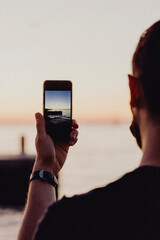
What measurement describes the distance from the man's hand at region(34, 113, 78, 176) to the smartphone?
0.17 m

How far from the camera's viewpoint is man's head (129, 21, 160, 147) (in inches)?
45.6

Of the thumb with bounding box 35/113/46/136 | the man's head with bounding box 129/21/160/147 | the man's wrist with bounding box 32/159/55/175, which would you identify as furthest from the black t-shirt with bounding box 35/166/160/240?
the thumb with bounding box 35/113/46/136

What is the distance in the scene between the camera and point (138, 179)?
1.11m

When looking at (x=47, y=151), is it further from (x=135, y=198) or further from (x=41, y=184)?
(x=135, y=198)

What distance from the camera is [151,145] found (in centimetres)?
119

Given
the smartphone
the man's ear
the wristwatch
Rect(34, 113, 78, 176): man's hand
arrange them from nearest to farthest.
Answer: the man's ear < the wristwatch < Rect(34, 113, 78, 176): man's hand < the smartphone

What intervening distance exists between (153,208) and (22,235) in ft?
1.50

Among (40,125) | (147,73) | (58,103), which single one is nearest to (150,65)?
(147,73)

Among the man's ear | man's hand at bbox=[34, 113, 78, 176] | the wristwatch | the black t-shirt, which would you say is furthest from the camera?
man's hand at bbox=[34, 113, 78, 176]

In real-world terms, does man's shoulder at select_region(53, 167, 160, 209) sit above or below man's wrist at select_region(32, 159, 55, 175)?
above

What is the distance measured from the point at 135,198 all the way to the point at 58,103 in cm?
108

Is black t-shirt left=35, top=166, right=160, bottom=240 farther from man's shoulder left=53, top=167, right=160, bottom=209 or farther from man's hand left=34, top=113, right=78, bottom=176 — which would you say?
man's hand left=34, top=113, right=78, bottom=176

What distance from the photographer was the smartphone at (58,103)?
197cm

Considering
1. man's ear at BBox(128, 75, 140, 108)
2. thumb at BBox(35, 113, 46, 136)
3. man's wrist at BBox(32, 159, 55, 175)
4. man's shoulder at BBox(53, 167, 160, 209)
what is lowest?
man's wrist at BBox(32, 159, 55, 175)
